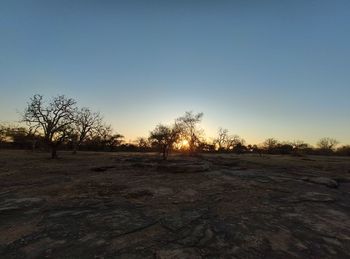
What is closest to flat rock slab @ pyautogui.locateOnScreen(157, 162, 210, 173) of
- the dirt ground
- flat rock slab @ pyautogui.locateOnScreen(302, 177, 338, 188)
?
the dirt ground

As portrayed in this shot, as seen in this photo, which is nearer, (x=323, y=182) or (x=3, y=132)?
(x=323, y=182)

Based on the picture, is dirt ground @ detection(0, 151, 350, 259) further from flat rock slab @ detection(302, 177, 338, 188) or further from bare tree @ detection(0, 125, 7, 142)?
bare tree @ detection(0, 125, 7, 142)

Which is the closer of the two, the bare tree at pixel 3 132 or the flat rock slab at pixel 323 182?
the flat rock slab at pixel 323 182

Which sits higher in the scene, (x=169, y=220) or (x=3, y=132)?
(x=3, y=132)

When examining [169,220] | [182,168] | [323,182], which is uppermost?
[182,168]

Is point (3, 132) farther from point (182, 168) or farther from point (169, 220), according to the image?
point (169, 220)

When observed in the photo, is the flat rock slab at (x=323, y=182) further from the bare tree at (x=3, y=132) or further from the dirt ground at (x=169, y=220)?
the bare tree at (x=3, y=132)

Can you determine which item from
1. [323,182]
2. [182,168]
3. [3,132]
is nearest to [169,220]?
[182,168]

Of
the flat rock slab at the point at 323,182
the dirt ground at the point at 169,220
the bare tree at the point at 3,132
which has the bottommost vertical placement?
the dirt ground at the point at 169,220

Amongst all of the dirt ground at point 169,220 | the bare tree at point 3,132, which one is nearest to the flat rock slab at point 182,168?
the dirt ground at point 169,220

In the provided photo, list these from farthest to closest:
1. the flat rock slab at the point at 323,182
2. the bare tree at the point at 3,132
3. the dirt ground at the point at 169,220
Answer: the bare tree at the point at 3,132 < the flat rock slab at the point at 323,182 < the dirt ground at the point at 169,220

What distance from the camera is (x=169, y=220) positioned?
31.3 feet

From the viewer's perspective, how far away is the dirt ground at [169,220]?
7.48 metres

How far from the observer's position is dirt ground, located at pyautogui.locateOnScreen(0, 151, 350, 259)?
7480 mm
